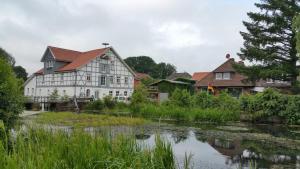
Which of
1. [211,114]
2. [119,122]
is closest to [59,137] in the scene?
[119,122]

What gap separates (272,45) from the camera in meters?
32.5

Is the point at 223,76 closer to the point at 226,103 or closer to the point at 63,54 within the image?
the point at 226,103

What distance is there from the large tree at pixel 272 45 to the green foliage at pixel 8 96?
83.3ft

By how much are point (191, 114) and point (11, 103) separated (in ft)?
58.8

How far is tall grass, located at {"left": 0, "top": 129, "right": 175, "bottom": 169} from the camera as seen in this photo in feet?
16.3

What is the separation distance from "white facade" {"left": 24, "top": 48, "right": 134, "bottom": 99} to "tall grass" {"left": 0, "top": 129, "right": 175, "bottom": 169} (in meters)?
42.4

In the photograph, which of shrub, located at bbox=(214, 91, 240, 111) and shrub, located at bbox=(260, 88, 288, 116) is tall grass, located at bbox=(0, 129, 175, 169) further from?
shrub, located at bbox=(214, 91, 240, 111)

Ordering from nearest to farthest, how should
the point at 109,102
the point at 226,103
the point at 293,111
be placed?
the point at 293,111, the point at 226,103, the point at 109,102

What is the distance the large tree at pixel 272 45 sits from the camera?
31016 mm

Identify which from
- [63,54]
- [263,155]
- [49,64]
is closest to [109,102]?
[63,54]

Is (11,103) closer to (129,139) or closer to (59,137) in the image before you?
(59,137)

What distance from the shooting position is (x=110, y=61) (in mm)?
53188

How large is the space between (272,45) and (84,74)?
26.5 m

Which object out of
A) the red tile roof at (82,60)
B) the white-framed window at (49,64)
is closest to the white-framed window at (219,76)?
the red tile roof at (82,60)
